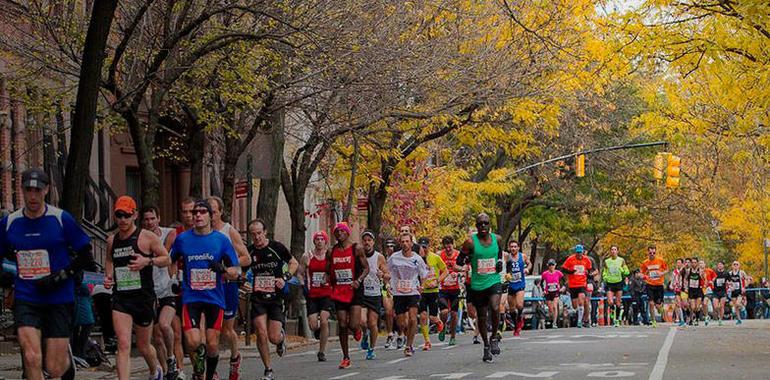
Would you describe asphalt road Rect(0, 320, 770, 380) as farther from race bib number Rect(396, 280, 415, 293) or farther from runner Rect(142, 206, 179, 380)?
runner Rect(142, 206, 179, 380)

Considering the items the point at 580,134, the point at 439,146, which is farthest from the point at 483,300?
the point at 580,134

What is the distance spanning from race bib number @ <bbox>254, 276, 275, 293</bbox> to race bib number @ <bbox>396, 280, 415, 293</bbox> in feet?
18.1

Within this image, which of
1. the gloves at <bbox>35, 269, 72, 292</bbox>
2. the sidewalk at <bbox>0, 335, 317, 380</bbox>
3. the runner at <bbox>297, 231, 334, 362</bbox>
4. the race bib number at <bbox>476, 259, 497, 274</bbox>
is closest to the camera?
the gloves at <bbox>35, 269, 72, 292</bbox>

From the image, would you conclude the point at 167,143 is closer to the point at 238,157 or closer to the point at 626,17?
the point at 238,157

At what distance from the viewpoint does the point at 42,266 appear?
41.4ft

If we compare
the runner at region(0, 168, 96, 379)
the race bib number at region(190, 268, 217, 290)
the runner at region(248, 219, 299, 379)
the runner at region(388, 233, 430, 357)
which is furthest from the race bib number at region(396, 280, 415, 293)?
the runner at region(0, 168, 96, 379)

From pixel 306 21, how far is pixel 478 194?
25686 mm

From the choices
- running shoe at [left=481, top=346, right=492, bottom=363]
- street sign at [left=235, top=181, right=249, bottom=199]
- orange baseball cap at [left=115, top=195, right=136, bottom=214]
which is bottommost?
running shoe at [left=481, top=346, right=492, bottom=363]

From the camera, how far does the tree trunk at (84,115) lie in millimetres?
17781

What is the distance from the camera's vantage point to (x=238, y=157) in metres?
26.1

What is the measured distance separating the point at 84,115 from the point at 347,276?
4.49 m

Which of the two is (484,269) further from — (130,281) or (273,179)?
(273,179)

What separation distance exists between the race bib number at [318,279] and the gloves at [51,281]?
29.3 feet

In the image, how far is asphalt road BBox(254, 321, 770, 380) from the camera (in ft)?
55.8
